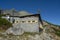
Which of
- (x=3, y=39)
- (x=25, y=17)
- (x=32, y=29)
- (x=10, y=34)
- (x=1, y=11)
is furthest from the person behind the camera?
(x=1, y=11)

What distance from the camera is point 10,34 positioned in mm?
70312

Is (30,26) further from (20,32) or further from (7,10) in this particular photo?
(7,10)

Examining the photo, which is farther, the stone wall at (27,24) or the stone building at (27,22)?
the stone building at (27,22)

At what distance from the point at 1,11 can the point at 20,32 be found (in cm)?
2944

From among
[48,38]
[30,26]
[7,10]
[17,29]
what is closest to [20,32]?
[17,29]

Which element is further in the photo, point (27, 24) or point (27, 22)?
point (27, 22)

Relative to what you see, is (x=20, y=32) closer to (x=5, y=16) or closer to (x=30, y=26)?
(x=30, y=26)

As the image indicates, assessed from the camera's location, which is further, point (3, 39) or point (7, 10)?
point (7, 10)

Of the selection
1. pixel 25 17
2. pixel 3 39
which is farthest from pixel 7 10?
pixel 3 39

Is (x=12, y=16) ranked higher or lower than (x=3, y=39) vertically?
higher

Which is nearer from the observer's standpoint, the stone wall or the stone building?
the stone wall

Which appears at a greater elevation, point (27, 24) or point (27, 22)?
point (27, 22)

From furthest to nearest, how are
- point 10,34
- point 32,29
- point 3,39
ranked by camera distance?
point 32,29, point 10,34, point 3,39

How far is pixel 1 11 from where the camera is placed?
9625 centimetres
